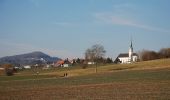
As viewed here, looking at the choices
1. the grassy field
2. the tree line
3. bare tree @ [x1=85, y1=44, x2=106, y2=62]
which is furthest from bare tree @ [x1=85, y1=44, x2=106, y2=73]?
the grassy field

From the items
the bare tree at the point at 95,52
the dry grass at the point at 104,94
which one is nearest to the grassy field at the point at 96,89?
the dry grass at the point at 104,94

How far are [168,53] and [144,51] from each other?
1327 centimetres

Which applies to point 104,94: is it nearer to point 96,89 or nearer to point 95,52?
point 96,89

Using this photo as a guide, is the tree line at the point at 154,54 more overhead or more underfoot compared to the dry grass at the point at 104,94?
more overhead

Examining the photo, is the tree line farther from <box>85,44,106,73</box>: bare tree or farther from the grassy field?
the grassy field

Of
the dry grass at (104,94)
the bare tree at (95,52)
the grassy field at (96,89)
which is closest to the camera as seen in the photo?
the dry grass at (104,94)

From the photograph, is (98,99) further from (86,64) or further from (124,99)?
(86,64)

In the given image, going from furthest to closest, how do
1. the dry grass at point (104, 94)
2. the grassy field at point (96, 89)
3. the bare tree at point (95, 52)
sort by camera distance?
the bare tree at point (95, 52)
the grassy field at point (96, 89)
the dry grass at point (104, 94)

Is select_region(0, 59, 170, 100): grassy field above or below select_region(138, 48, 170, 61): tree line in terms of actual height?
below

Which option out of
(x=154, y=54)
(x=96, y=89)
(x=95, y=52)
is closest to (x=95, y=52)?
(x=95, y=52)

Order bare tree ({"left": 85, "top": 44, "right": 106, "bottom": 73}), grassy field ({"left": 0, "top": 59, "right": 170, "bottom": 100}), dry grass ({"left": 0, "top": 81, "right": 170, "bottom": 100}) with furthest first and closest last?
bare tree ({"left": 85, "top": 44, "right": 106, "bottom": 73}), grassy field ({"left": 0, "top": 59, "right": 170, "bottom": 100}), dry grass ({"left": 0, "top": 81, "right": 170, "bottom": 100})

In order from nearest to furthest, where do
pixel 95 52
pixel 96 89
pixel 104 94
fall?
pixel 104 94, pixel 96 89, pixel 95 52

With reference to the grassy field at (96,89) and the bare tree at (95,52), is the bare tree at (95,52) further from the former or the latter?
the grassy field at (96,89)

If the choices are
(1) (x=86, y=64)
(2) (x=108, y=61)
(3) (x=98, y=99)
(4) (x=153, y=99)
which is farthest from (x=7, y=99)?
(2) (x=108, y=61)
